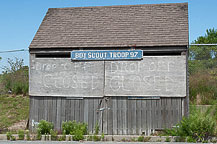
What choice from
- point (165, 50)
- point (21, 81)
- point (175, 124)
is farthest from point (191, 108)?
point (21, 81)

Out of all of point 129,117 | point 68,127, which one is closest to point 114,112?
point 129,117

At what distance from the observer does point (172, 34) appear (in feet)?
40.1

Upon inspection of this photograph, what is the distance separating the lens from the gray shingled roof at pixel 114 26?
1230 centimetres

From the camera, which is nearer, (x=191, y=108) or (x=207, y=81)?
(x=191, y=108)

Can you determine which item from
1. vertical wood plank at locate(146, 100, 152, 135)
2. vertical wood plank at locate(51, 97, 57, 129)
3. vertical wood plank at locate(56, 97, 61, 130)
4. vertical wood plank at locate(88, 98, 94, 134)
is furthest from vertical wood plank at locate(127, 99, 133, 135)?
vertical wood plank at locate(51, 97, 57, 129)

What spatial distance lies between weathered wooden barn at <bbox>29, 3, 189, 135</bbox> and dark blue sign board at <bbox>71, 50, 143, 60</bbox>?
40 millimetres

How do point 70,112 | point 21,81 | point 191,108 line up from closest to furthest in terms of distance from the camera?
1. point 70,112
2. point 191,108
3. point 21,81

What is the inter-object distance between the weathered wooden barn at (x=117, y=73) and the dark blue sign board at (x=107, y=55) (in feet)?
0.13

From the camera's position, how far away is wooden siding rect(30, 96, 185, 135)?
1184 cm

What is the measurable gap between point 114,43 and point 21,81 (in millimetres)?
7757

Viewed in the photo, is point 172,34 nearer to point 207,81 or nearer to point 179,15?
point 179,15

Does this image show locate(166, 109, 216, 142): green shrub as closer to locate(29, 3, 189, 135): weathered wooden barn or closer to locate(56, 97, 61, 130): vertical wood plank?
locate(29, 3, 189, 135): weathered wooden barn

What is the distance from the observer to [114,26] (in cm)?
1307

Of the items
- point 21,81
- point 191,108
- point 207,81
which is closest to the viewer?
point 191,108
